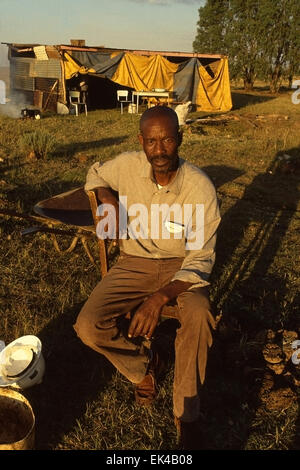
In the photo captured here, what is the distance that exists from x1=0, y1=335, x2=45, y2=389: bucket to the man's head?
158 cm

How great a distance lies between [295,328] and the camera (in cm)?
347

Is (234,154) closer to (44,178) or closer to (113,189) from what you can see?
(44,178)

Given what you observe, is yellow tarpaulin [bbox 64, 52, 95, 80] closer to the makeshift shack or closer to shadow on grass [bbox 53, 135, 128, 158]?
the makeshift shack

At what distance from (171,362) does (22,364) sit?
115cm

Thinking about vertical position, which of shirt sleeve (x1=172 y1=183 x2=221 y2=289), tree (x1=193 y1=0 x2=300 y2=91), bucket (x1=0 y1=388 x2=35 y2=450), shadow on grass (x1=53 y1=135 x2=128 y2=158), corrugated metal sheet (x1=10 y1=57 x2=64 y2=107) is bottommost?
bucket (x1=0 y1=388 x2=35 y2=450)

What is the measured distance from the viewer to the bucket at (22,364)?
2.61 metres

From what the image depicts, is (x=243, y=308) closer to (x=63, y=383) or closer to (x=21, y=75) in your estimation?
(x=63, y=383)

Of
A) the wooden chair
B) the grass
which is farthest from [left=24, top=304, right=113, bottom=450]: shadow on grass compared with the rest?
the wooden chair

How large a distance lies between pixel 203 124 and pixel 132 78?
6.19 m

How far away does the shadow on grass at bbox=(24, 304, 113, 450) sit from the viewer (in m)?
2.50

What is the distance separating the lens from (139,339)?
9.48 feet

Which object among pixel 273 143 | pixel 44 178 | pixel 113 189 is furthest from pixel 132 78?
pixel 113 189
